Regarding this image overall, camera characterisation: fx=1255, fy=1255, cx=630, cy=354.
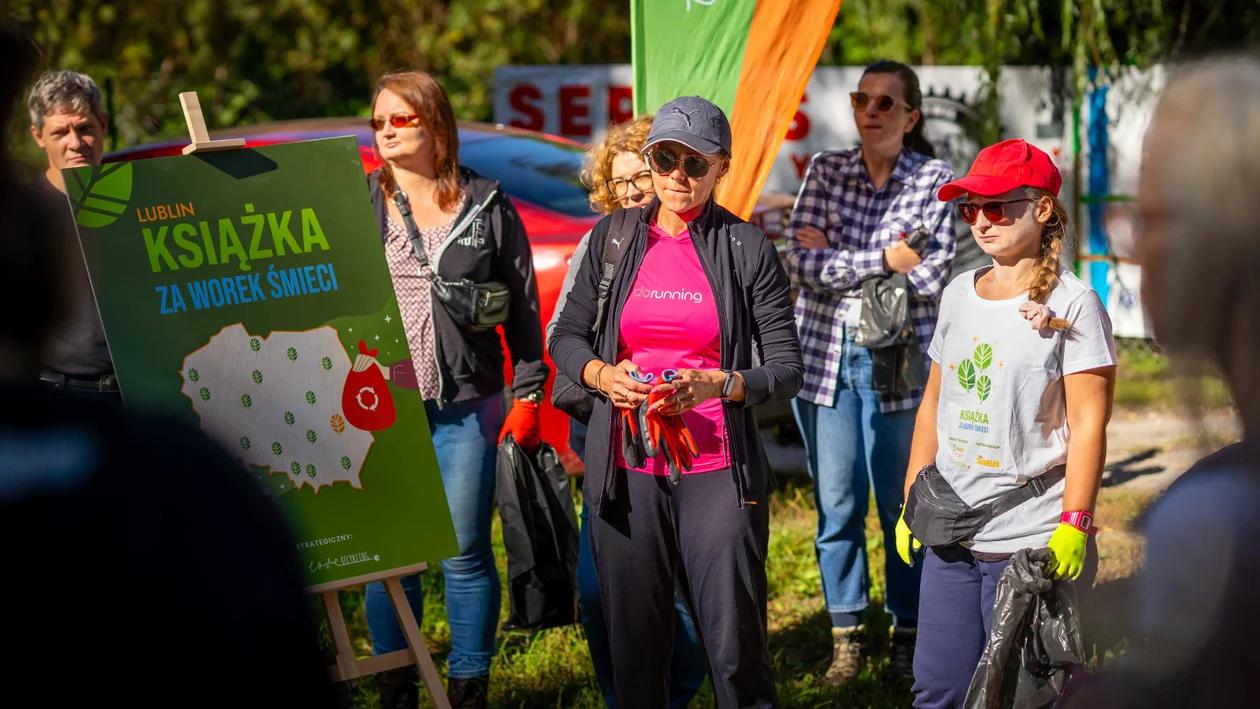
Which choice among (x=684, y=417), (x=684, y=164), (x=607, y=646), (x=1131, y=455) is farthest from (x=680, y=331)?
(x=1131, y=455)

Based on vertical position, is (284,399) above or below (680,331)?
below

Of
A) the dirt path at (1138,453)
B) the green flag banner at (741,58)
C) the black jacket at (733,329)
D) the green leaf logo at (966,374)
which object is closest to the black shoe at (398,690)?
the black jacket at (733,329)

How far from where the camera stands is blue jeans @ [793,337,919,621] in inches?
160

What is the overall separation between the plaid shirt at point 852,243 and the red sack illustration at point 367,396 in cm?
143

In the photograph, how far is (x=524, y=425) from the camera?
381 centimetres

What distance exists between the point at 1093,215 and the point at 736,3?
560cm

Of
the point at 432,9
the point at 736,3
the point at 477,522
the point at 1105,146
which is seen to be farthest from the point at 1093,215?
the point at 432,9

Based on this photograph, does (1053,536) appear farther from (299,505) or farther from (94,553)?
(94,553)

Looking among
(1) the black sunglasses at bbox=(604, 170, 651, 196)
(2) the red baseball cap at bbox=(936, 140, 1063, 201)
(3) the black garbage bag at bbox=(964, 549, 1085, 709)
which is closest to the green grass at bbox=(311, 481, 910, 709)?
(3) the black garbage bag at bbox=(964, 549, 1085, 709)

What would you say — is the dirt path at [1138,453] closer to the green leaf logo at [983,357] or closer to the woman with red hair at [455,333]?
the green leaf logo at [983,357]

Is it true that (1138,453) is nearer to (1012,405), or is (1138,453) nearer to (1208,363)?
(1012,405)

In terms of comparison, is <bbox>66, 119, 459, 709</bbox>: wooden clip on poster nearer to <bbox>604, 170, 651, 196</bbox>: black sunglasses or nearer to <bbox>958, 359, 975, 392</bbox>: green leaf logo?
<bbox>604, 170, 651, 196</bbox>: black sunglasses

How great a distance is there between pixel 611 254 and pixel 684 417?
45 centimetres

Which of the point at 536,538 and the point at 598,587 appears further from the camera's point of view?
the point at 536,538
